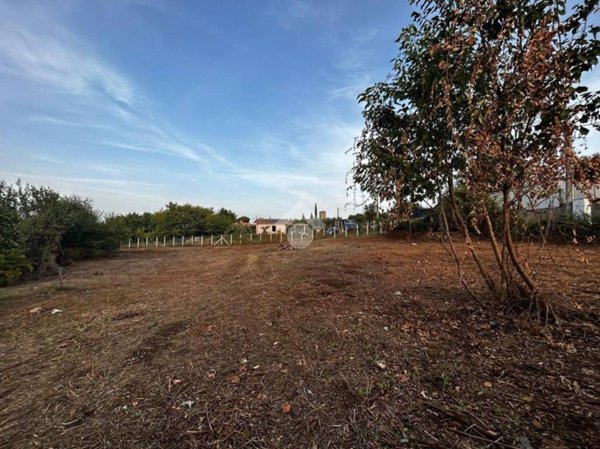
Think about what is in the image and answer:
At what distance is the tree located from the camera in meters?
2.17

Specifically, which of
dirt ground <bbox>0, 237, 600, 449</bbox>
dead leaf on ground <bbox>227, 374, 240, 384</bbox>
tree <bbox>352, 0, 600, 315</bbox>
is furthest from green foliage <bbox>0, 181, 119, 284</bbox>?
tree <bbox>352, 0, 600, 315</bbox>

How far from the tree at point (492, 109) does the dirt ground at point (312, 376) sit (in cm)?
91

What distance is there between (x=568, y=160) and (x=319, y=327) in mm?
2704

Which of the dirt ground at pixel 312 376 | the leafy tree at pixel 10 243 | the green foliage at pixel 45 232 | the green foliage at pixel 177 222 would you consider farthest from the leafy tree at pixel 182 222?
the dirt ground at pixel 312 376

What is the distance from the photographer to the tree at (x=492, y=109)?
85.3 inches

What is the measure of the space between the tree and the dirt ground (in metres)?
0.91

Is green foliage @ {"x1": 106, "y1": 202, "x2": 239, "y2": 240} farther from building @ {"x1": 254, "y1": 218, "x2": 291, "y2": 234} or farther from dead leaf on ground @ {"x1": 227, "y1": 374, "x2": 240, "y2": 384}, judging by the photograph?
dead leaf on ground @ {"x1": 227, "y1": 374, "x2": 240, "y2": 384}

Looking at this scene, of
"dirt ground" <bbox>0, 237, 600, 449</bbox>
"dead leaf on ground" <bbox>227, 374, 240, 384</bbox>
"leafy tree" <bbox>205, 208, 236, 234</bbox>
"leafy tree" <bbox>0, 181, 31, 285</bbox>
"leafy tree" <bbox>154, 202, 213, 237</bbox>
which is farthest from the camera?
"leafy tree" <bbox>205, 208, 236, 234</bbox>

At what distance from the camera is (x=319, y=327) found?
299 cm

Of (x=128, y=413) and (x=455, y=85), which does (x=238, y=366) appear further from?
(x=455, y=85)

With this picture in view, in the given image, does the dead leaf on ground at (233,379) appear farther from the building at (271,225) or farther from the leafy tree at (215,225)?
the leafy tree at (215,225)

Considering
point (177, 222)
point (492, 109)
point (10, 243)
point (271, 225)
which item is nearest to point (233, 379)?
point (492, 109)

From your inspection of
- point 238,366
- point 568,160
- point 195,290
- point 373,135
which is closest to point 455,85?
point 373,135

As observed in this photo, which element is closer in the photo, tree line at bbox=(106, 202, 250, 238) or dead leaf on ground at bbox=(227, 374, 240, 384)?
dead leaf on ground at bbox=(227, 374, 240, 384)
